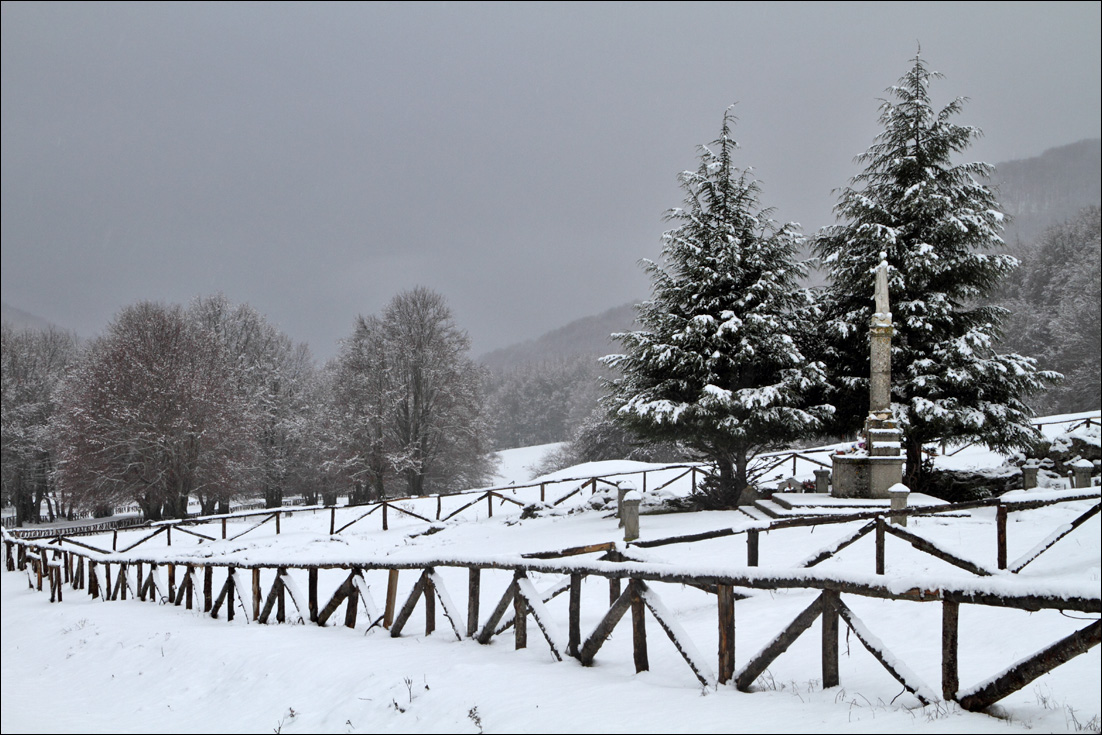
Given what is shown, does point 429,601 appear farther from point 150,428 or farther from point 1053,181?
point 1053,181

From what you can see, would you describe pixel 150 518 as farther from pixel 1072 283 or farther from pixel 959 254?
pixel 1072 283

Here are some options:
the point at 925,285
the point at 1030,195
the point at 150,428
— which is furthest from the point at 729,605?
the point at 1030,195

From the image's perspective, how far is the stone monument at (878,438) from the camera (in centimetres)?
1850

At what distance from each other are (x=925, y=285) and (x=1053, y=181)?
661 ft

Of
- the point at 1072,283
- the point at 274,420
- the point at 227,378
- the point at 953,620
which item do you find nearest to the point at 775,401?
the point at 953,620

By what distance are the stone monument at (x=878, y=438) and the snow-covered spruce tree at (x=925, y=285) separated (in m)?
1.14

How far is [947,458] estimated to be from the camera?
95.5ft

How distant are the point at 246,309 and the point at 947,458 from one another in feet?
117

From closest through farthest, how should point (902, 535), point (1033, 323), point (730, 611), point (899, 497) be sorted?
point (730, 611)
point (902, 535)
point (899, 497)
point (1033, 323)

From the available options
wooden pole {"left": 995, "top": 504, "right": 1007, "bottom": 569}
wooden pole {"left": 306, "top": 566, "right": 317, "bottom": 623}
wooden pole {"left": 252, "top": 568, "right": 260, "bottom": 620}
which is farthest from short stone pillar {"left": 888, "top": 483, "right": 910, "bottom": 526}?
wooden pole {"left": 252, "top": 568, "right": 260, "bottom": 620}

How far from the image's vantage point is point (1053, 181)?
18350 centimetres

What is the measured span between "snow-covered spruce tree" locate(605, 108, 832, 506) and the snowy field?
538 centimetres

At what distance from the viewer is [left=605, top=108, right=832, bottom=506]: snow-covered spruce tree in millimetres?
18969

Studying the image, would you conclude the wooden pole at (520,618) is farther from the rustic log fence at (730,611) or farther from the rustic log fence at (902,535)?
the rustic log fence at (902,535)
